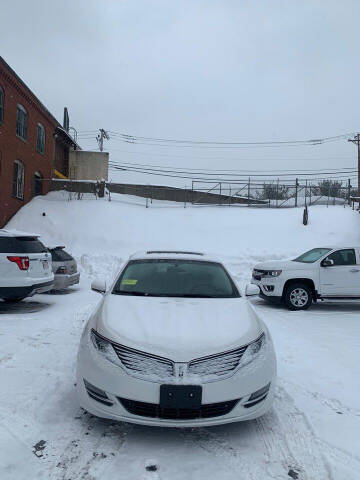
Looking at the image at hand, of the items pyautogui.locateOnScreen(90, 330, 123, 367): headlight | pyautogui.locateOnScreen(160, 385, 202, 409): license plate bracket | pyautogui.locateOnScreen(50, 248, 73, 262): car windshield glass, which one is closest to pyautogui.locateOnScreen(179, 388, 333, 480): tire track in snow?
pyautogui.locateOnScreen(160, 385, 202, 409): license plate bracket

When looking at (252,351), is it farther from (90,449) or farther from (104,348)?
(90,449)

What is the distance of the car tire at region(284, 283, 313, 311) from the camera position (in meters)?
10.8

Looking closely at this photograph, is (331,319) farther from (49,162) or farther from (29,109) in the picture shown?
(49,162)

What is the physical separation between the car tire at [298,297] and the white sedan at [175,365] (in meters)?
6.77

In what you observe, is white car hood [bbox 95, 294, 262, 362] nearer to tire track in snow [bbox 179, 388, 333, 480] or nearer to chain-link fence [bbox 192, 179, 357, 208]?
tire track in snow [bbox 179, 388, 333, 480]

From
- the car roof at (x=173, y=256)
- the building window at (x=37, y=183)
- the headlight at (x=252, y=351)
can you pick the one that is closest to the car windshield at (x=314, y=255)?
the car roof at (x=173, y=256)

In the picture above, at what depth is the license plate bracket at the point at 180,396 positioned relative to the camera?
3.39 metres

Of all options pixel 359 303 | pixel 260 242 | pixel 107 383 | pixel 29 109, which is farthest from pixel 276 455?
pixel 29 109

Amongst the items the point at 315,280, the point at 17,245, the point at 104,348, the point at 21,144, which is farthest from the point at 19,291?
the point at 21,144

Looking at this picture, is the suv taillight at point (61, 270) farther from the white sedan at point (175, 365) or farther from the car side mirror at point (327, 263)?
the white sedan at point (175, 365)

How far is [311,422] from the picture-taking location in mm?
4016

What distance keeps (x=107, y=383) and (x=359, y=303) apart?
10.5 meters

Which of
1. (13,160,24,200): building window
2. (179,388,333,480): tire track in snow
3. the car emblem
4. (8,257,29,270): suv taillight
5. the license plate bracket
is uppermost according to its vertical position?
(13,160,24,200): building window

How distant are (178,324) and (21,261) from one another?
19.5ft
